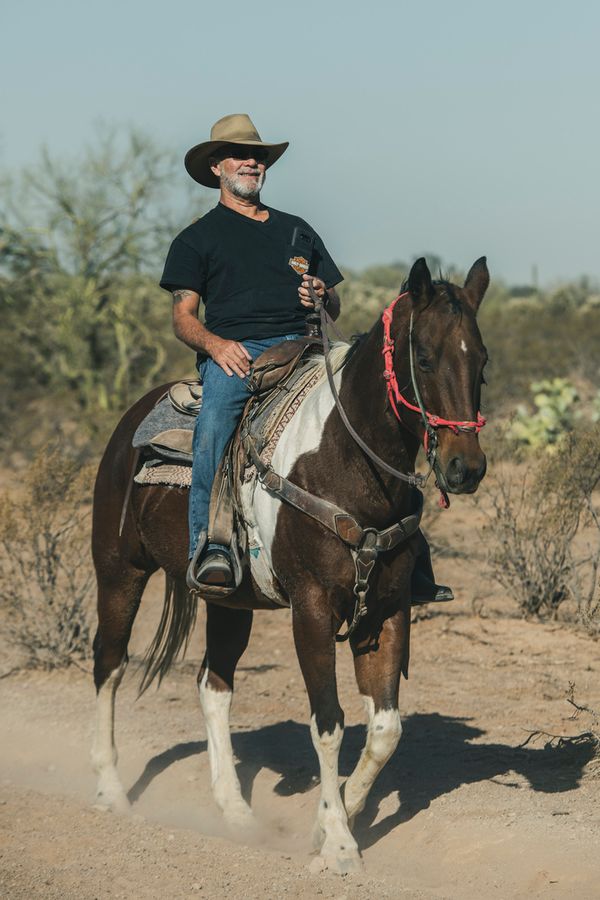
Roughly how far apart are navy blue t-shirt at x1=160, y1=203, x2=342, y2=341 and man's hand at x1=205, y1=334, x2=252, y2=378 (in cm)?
23

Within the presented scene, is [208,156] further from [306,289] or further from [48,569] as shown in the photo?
[48,569]

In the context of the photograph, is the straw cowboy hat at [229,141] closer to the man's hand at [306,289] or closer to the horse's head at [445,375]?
the man's hand at [306,289]

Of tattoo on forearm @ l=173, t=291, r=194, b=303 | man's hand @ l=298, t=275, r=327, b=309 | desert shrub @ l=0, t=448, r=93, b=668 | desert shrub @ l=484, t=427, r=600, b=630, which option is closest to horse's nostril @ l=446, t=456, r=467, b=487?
man's hand @ l=298, t=275, r=327, b=309

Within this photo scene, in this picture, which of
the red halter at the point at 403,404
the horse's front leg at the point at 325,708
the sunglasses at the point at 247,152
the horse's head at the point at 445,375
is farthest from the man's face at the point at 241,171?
the horse's front leg at the point at 325,708

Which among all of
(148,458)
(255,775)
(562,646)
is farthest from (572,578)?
(148,458)

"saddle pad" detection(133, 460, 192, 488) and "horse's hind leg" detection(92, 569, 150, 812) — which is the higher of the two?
"saddle pad" detection(133, 460, 192, 488)

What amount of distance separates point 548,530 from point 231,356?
5114 millimetres

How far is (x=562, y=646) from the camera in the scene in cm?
912

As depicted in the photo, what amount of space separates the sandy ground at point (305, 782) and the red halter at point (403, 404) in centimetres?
165

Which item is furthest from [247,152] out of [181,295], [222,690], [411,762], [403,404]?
[411,762]

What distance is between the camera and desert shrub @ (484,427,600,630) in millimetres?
9562

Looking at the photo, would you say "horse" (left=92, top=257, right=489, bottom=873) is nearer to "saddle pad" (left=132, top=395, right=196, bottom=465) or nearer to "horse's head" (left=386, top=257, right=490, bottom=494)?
"horse's head" (left=386, top=257, right=490, bottom=494)

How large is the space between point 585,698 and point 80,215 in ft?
58.5

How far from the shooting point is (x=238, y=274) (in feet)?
19.4
